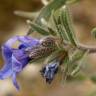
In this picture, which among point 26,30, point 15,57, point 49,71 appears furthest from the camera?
point 26,30

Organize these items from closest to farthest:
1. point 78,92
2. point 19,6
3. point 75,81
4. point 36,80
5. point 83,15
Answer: point 75,81 → point 78,92 → point 36,80 → point 83,15 → point 19,6

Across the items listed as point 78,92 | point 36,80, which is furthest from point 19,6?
point 78,92

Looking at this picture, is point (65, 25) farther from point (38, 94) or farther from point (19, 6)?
point (19, 6)

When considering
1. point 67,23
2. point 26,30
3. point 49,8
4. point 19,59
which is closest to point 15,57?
point 19,59

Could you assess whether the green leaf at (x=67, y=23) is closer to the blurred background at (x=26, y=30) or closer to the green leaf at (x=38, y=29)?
the green leaf at (x=38, y=29)

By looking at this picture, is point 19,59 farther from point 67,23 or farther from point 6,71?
point 67,23
